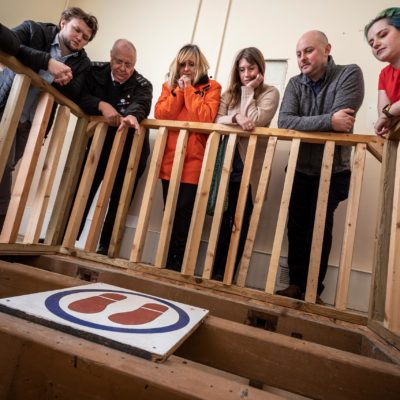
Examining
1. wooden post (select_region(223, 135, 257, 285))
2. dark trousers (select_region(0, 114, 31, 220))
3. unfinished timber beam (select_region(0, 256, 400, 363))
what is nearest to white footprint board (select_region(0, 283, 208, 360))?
unfinished timber beam (select_region(0, 256, 400, 363))

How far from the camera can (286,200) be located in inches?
58.4

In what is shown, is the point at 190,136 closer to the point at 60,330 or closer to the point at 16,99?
the point at 16,99

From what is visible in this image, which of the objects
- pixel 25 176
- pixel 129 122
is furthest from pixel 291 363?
pixel 129 122

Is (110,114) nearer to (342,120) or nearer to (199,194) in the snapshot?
(199,194)

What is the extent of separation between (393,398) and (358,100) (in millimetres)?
1399

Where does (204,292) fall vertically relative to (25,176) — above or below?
below

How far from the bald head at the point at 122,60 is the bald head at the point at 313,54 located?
107cm

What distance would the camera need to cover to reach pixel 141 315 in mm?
816

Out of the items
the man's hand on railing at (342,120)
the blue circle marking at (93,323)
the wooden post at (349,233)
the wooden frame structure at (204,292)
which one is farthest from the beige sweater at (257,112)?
the blue circle marking at (93,323)

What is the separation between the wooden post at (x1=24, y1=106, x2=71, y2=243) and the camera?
160cm

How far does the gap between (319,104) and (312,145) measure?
23 centimetres

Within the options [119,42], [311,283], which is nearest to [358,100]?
[311,283]

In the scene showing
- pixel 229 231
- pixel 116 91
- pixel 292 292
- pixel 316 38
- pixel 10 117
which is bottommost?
pixel 292 292

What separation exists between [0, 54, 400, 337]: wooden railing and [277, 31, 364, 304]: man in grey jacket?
0.68 feet
